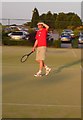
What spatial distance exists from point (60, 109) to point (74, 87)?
303 cm

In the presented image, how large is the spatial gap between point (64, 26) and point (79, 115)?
38622 mm

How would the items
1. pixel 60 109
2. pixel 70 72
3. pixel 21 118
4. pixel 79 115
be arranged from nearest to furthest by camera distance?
1. pixel 21 118
2. pixel 79 115
3. pixel 60 109
4. pixel 70 72

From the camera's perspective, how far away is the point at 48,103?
8.72 m

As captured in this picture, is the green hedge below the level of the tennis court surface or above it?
above

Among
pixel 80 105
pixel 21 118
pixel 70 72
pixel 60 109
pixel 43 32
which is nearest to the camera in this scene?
pixel 21 118

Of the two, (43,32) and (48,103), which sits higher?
(43,32)

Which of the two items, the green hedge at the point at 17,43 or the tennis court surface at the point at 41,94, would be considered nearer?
the tennis court surface at the point at 41,94

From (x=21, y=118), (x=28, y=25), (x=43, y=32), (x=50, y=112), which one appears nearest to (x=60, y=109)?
(x=50, y=112)

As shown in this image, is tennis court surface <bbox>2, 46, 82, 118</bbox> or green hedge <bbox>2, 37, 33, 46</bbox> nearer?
tennis court surface <bbox>2, 46, 82, 118</bbox>

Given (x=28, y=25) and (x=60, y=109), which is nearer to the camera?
(x=60, y=109)

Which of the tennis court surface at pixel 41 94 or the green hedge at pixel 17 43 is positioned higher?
the green hedge at pixel 17 43

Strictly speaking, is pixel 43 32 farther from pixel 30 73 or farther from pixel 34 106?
pixel 34 106

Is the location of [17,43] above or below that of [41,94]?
above

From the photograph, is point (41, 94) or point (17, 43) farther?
point (17, 43)
